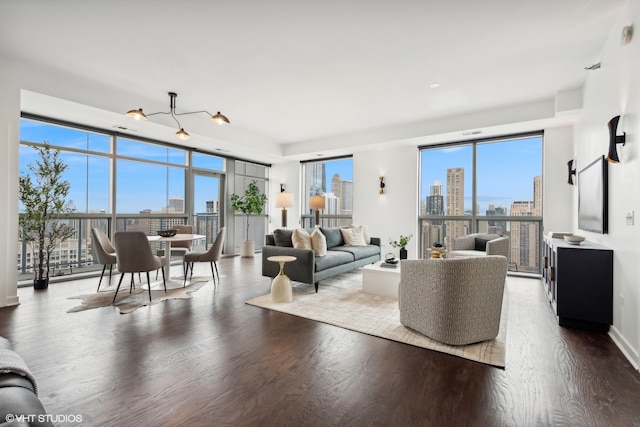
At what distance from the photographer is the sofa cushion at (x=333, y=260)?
4406 mm

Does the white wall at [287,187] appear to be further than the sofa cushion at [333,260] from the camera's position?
Yes

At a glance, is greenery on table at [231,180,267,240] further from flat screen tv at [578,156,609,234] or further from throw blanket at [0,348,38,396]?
throw blanket at [0,348,38,396]

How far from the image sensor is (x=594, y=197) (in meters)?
3.39

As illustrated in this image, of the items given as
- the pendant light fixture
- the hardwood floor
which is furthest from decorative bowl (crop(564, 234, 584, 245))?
the pendant light fixture

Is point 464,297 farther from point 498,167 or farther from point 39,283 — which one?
point 39,283

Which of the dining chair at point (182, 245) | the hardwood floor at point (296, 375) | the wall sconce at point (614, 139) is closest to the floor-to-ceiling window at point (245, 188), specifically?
the dining chair at point (182, 245)

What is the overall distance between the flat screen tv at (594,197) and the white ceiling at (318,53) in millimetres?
1222

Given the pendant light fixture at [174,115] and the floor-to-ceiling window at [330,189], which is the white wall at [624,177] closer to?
the pendant light fixture at [174,115]

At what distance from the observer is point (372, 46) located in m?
3.27

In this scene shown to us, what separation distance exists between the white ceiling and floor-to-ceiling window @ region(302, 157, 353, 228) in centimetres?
246

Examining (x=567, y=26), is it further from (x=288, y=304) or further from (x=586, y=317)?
(x=288, y=304)

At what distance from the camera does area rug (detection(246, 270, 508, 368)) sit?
2543 mm

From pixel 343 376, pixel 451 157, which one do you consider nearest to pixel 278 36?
pixel 343 376

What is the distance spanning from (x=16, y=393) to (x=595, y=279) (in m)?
4.02
